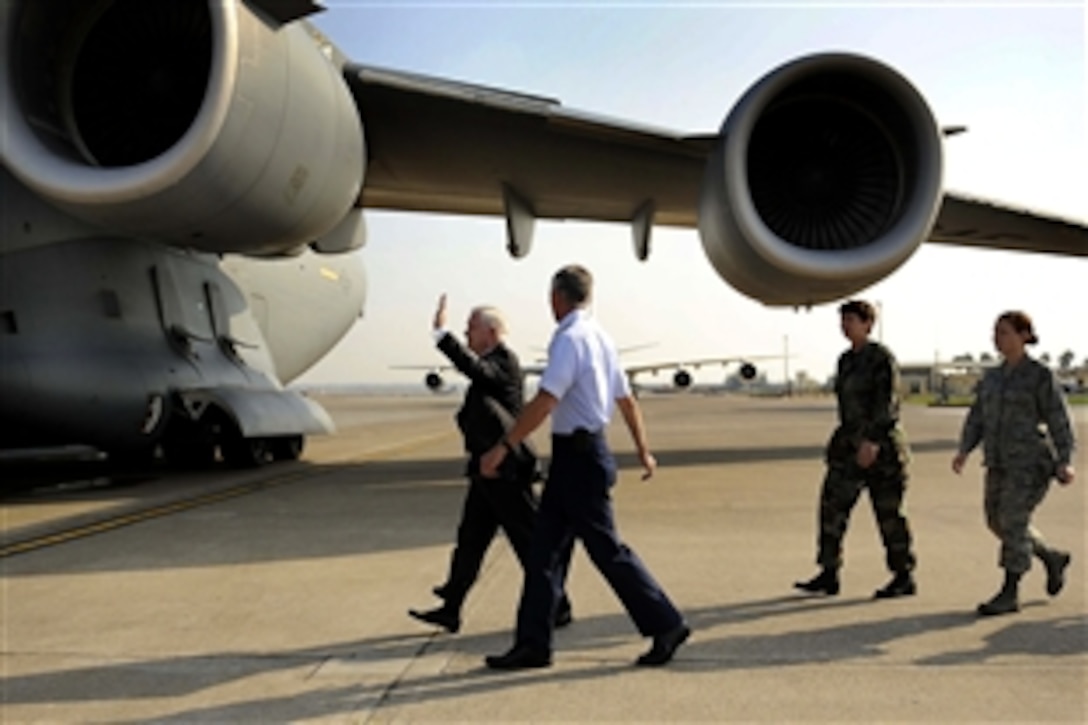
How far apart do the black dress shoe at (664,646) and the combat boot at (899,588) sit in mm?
1356

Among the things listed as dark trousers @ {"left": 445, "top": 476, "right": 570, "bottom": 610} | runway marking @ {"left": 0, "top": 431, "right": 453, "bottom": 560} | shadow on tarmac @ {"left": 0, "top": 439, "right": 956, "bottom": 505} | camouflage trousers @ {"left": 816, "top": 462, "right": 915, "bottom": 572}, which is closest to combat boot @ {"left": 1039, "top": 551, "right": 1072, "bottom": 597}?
camouflage trousers @ {"left": 816, "top": 462, "right": 915, "bottom": 572}

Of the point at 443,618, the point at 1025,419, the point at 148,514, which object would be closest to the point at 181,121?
the point at 148,514

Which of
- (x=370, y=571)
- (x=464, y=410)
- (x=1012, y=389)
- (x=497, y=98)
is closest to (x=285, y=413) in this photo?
(x=497, y=98)

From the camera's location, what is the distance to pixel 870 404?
13.9 ft

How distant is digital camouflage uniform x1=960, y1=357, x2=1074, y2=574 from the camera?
12.7 feet

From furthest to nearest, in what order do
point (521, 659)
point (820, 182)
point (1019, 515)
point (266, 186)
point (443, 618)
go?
point (820, 182), point (266, 186), point (1019, 515), point (443, 618), point (521, 659)

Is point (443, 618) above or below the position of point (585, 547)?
below

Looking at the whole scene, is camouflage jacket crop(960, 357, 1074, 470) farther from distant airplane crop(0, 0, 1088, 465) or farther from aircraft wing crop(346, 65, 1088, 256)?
aircraft wing crop(346, 65, 1088, 256)

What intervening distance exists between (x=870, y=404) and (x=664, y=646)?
1730 millimetres

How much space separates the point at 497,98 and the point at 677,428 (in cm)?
1273

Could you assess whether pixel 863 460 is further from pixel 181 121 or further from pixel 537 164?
pixel 537 164

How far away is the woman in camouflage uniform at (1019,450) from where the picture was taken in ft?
12.6

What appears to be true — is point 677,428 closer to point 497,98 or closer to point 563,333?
point 497,98

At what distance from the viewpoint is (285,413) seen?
10.4 metres
